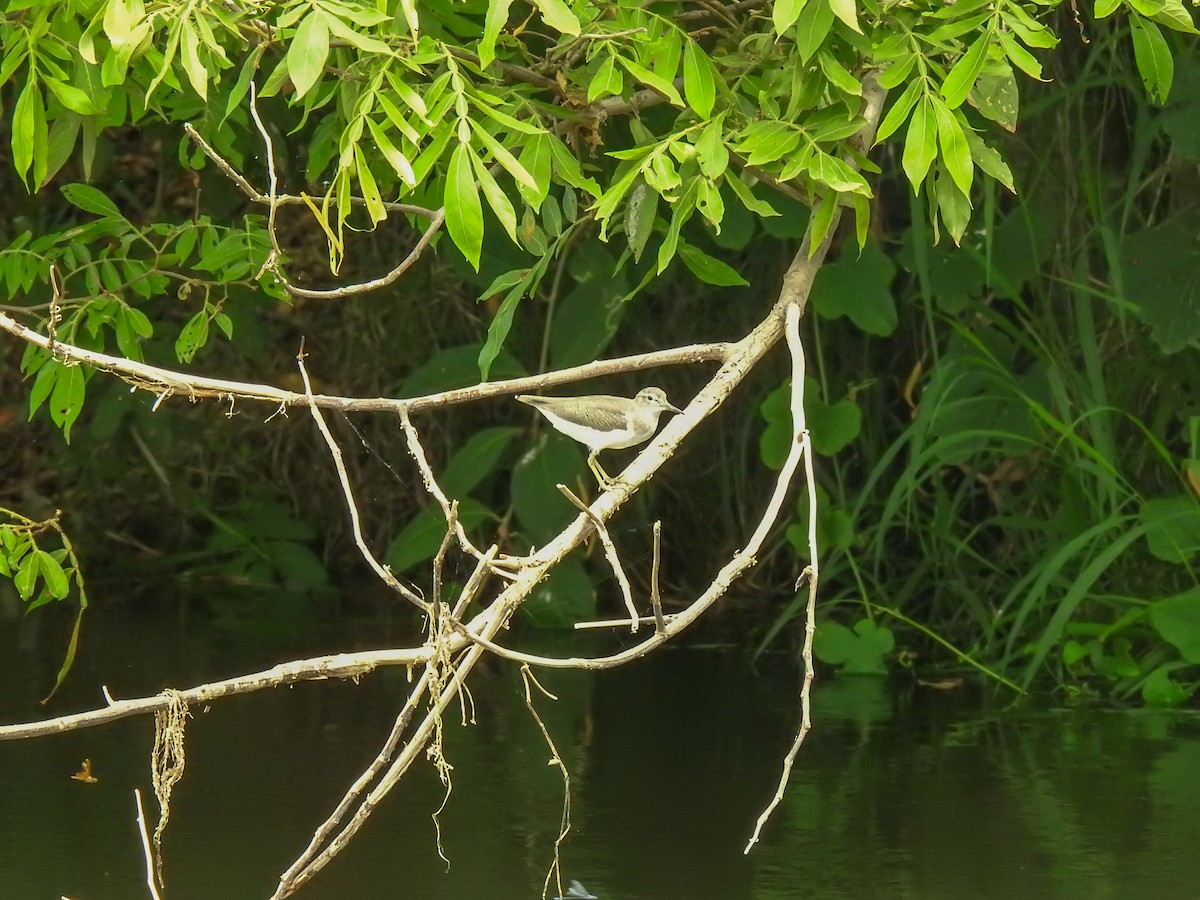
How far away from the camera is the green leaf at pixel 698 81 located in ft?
7.85

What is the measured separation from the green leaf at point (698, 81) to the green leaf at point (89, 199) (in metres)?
1.44

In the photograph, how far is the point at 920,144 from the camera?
7.34 ft

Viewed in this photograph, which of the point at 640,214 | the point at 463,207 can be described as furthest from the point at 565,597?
the point at 463,207

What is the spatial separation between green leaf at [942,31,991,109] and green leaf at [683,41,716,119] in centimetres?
34

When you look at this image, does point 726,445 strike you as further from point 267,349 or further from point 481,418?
point 267,349

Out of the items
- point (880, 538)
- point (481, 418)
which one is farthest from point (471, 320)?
point (880, 538)

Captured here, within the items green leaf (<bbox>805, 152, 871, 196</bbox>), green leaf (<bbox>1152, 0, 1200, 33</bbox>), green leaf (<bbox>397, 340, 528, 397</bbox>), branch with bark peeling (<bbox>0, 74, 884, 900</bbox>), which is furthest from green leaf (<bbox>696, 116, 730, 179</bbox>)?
green leaf (<bbox>397, 340, 528, 397</bbox>)

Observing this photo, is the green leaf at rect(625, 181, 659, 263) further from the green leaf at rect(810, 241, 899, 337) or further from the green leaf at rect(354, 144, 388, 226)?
the green leaf at rect(810, 241, 899, 337)

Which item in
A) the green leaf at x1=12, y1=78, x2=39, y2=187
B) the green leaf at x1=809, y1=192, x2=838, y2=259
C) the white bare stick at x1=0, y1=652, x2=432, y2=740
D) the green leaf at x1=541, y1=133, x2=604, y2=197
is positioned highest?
the green leaf at x1=12, y1=78, x2=39, y2=187

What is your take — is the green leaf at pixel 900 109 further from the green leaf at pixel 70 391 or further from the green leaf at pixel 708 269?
the green leaf at pixel 70 391

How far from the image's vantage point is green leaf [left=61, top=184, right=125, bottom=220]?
3373 millimetres

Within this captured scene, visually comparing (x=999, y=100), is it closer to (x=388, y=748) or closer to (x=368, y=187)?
(x=368, y=187)

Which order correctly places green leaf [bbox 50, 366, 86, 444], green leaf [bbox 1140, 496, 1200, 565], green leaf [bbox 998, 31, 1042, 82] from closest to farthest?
green leaf [bbox 998, 31, 1042, 82] → green leaf [bbox 50, 366, 86, 444] → green leaf [bbox 1140, 496, 1200, 565]

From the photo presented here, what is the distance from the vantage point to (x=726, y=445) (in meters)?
5.69
